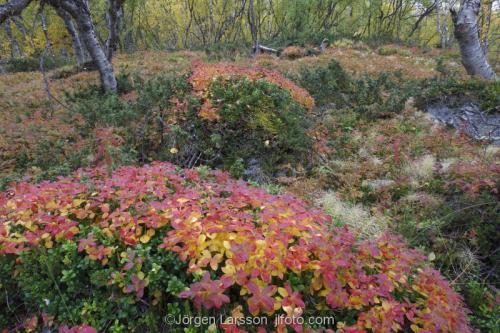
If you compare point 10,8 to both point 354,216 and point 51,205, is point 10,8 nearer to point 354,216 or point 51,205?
point 51,205

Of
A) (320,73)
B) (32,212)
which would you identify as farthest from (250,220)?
(320,73)

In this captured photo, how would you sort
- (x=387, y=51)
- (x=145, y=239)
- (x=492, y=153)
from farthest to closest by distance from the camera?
1. (x=387, y=51)
2. (x=492, y=153)
3. (x=145, y=239)

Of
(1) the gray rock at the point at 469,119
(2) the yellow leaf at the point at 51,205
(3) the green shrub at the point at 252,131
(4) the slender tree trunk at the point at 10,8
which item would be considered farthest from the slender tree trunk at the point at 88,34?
(1) the gray rock at the point at 469,119

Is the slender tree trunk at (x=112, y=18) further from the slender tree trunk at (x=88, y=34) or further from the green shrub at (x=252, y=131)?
the green shrub at (x=252, y=131)

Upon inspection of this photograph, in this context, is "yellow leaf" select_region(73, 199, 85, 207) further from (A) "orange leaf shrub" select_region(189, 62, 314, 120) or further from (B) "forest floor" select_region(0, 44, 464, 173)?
(A) "orange leaf shrub" select_region(189, 62, 314, 120)

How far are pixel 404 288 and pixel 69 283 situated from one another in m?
2.78

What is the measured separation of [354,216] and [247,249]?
2745mm

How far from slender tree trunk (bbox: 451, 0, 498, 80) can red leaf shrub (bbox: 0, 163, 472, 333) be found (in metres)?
6.94

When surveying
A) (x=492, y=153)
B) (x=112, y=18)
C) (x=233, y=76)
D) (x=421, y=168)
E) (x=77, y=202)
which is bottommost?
(x=421, y=168)

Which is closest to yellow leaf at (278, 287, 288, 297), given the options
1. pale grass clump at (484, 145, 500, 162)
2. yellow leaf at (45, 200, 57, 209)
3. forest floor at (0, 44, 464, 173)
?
yellow leaf at (45, 200, 57, 209)

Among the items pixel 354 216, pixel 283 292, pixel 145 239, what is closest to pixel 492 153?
pixel 354 216

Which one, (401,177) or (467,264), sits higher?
(401,177)

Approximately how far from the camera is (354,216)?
459 centimetres

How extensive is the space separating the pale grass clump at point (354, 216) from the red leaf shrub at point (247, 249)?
0.95 meters
